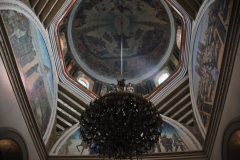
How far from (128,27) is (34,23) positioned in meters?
7.05

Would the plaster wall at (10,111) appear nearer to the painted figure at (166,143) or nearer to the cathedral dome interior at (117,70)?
the cathedral dome interior at (117,70)

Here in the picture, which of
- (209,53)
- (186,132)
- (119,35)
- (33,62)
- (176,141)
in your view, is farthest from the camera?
(119,35)

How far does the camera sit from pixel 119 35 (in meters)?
14.4

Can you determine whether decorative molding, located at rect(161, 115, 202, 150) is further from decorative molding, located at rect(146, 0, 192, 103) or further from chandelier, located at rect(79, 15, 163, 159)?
chandelier, located at rect(79, 15, 163, 159)

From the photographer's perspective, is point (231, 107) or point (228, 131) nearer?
point (231, 107)

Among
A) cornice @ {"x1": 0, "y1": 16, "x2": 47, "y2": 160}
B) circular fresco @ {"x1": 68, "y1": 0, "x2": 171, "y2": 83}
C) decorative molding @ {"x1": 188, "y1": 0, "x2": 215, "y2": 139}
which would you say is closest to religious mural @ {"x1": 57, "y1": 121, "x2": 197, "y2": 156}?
decorative molding @ {"x1": 188, "y1": 0, "x2": 215, "y2": 139}

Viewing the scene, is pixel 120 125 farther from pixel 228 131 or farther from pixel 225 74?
pixel 225 74

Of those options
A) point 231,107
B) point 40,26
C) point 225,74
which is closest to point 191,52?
point 225,74

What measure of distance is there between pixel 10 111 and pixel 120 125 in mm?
3032

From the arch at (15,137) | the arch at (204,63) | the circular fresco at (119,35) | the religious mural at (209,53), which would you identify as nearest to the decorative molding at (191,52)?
the arch at (204,63)

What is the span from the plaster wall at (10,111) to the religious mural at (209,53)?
18.8ft

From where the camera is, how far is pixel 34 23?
26.7ft

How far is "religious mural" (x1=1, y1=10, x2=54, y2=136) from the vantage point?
6898 millimetres

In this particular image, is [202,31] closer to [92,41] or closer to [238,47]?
[238,47]
